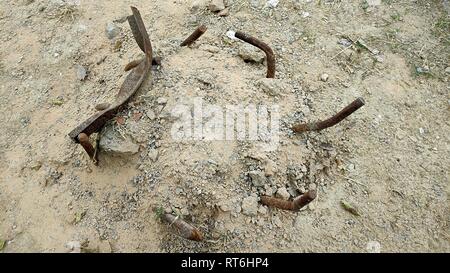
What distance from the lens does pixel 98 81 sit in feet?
10.5

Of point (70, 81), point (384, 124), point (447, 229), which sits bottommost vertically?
point (447, 229)

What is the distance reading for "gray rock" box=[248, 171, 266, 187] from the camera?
251 centimetres

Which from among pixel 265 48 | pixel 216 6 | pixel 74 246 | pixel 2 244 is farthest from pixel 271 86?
pixel 2 244

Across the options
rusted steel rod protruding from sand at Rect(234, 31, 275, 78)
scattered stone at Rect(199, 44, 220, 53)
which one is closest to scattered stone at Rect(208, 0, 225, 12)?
scattered stone at Rect(199, 44, 220, 53)

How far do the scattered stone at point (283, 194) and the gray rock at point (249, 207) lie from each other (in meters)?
0.16

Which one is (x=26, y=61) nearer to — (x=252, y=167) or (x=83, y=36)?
(x=83, y=36)

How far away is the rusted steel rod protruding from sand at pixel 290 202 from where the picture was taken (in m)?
2.21

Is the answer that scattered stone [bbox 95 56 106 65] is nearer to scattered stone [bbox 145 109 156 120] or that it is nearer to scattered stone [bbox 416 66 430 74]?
scattered stone [bbox 145 109 156 120]

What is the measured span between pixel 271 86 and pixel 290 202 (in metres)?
0.90

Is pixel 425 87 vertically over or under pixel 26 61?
Result: under

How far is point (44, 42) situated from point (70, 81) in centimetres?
60

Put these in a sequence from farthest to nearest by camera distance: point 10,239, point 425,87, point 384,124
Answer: point 425,87, point 384,124, point 10,239
